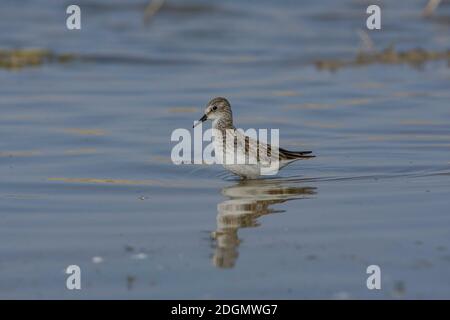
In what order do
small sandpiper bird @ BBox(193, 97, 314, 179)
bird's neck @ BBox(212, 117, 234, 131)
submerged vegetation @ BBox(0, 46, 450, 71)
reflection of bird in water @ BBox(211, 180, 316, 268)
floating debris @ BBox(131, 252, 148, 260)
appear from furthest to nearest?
submerged vegetation @ BBox(0, 46, 450, 71) < bird's neck @ BBox(212, 117, 234, 131) < small sandpiper bird @ BBox(193, 97, 314, 179) < reflection of bird in water @ BBox(211, 180, 316, 268) < floating debris @ BBox(131, 252, 148, 260)

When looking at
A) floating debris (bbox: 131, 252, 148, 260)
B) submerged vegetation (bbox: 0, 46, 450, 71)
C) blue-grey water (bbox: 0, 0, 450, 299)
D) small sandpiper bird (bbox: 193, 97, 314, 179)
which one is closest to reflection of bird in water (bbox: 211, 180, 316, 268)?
blue-grey water (bbox: 0, 0, 450, 299)

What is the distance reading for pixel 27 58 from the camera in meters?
21.6

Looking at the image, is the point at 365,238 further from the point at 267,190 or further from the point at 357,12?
the point at 357,12

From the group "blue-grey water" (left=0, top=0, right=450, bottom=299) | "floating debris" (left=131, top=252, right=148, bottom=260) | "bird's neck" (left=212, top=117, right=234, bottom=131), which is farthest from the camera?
"bird's neck" (left=212, top=117, right=234, bottom=131)

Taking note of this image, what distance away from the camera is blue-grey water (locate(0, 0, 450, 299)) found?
8391 millimetres

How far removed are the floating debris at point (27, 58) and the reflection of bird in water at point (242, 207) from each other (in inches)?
411

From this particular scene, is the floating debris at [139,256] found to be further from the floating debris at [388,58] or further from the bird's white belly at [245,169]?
the floating debris at [388,58]

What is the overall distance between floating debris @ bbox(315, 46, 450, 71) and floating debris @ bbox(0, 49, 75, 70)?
5628 millimetres

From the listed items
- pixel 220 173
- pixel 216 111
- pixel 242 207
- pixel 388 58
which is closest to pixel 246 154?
pixel 216 111

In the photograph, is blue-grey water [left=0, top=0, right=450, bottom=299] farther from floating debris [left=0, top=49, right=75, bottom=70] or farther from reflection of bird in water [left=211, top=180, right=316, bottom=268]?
floating debris [left=0, top=49, right=75, bottom=70]

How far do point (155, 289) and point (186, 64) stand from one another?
14.3 m

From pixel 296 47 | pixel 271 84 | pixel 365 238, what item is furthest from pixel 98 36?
pixel 365 238

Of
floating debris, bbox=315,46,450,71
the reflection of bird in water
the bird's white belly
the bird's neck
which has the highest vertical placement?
floating debris, bbox=315,46,450,71

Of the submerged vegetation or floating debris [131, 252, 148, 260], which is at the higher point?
the submerged vegetation
